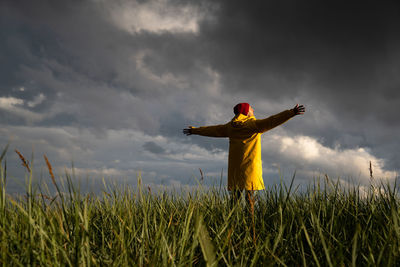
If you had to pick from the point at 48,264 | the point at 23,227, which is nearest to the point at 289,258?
the point at 48,264

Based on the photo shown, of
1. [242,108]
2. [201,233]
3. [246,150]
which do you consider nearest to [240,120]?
[242,108]

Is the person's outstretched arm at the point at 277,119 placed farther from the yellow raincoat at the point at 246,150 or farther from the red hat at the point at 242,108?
the red hat at the point at 242,108

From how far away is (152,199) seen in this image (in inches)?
156

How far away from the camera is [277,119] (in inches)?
189

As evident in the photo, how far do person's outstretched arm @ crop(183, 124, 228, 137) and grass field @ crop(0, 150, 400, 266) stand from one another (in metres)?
1.88

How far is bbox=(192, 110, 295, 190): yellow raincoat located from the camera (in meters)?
5.01

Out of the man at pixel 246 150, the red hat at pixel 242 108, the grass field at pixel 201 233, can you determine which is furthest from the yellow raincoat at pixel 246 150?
the grass field at pixel 201 233

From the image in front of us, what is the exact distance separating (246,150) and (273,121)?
2.45ft

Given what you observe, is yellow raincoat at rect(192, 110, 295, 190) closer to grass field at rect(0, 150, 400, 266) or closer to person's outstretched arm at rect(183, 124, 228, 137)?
person's outstretched arm at rect(183, 124, 228, 137)

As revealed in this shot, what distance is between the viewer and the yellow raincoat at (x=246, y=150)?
501cm

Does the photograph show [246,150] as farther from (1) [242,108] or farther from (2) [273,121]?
(1) [242,108]

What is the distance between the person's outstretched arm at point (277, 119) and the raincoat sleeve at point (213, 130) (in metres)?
0.93

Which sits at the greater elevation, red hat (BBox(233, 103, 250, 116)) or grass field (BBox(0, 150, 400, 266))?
red hat (BBox(233, 103, 250, 116))

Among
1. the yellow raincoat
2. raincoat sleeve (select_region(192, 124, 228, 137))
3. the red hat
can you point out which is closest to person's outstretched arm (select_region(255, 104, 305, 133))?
the yellow raincoat
